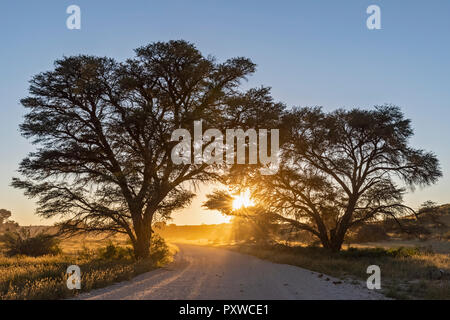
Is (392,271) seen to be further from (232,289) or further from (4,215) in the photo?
(4,215)

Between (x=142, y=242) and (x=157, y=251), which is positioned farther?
(x=157, y=251)

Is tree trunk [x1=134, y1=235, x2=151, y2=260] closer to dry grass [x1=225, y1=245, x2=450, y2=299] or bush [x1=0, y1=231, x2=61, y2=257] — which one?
bush [x1=0, y1=231, x2=61, y2=257]

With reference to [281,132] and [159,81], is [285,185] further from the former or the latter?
[159,81]

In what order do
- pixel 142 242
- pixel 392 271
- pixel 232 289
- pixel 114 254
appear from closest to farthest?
pixel 232 289 < pixel 392 271 < pixel 142 242 < pixel 114 254

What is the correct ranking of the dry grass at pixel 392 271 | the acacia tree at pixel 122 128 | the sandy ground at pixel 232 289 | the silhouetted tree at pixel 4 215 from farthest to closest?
the silhouetted tree at pixel 4 215 → the acacia tree at pixel 122 128 → the dry grass at pixel 392 271 → the sandy ground at pixel 232 289

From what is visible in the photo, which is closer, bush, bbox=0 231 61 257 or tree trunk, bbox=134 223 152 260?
tree trunk, bbox=134 223 152 260

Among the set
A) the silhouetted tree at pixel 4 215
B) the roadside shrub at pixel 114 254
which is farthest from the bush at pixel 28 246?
the silhouetted tree at pixel 4 215

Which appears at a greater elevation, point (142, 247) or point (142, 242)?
point (142, 242)

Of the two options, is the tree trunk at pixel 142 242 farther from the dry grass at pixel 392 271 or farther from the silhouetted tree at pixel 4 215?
the silhouetted tree at pixel 4 215

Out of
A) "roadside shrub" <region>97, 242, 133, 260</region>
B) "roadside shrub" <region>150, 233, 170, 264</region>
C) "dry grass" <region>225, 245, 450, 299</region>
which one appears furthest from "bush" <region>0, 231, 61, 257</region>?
"dry grass" <region>225, 245, 450, 299</region>

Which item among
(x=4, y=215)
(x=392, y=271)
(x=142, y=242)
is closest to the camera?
(x=392, y=271)

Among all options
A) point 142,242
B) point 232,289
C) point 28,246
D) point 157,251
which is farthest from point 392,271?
point 28,246

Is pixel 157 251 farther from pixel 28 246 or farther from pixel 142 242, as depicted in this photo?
pixel 28 246
